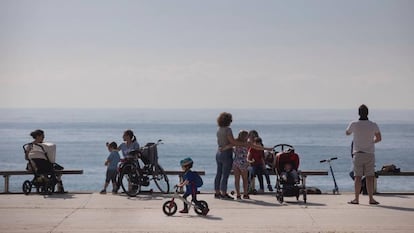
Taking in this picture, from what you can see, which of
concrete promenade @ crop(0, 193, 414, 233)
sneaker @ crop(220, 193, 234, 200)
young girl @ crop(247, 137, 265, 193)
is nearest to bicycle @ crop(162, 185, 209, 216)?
concrete promenade @ crop(0, 193, 414, 233)

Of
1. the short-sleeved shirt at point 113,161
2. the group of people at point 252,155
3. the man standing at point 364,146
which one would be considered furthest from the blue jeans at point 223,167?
the short-sleeved shirt at point 113,161

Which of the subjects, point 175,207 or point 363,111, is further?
point 363,111

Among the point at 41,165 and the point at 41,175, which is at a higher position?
the point at 41,165

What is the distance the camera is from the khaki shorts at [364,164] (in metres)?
14.1

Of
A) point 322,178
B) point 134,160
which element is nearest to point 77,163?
point 322,178

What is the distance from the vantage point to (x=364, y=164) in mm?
14180

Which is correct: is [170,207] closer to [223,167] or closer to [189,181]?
[189,181]

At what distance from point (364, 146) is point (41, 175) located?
6.58 meters

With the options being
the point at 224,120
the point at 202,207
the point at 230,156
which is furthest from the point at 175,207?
the point at 224,120

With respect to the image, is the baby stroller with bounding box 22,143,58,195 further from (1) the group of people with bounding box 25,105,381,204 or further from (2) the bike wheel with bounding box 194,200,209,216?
(2) the bike wheel with bounding box 194,200,209,216

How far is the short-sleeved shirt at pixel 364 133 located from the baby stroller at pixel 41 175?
616 cm

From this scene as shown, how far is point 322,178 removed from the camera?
68188mm

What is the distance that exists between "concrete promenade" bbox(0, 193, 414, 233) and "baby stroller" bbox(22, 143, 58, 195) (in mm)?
271

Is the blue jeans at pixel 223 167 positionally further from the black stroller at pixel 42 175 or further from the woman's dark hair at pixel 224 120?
the black stroller at pixel 42 175
